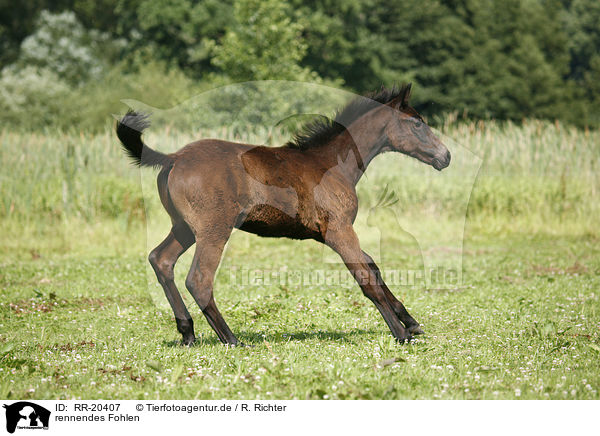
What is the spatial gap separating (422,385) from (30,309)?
553 cm

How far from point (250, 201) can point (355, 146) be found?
140cm

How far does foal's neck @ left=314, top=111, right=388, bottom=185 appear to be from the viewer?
6699 mm

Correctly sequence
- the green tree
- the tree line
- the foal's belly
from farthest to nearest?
the tree line, the green tree, the foal's belly

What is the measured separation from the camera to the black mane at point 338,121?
6.81 meters

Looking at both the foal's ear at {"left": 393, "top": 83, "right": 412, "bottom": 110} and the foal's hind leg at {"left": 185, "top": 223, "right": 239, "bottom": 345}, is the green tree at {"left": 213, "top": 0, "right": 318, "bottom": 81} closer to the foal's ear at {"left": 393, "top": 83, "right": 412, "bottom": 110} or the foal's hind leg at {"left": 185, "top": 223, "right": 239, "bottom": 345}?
the foal's ear at {"left": 393, "top": 83, "right": 412, "bottom": 110}

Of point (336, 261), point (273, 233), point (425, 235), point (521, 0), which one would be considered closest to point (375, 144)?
point (273, 233)

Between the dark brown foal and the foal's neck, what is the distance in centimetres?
1

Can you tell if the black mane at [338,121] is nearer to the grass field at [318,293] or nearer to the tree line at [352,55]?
the grass field at [318,293]

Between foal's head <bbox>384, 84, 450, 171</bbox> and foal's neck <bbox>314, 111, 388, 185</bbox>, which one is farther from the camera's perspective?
foal's head <bbox>384, 84, 450, 171</bbox>

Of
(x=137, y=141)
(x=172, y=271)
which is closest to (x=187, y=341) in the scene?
(x=172, y=271)

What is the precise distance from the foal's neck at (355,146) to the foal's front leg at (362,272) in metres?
0.70

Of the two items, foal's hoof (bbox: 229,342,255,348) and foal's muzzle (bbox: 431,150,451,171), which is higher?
foal's muzzle (bbox: 431,150,451,171)

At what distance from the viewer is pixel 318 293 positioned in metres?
9.34

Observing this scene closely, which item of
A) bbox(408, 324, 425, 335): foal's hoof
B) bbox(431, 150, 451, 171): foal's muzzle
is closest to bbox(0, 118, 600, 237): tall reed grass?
bbox(431, 150, 451, 171): foal's muzzle
